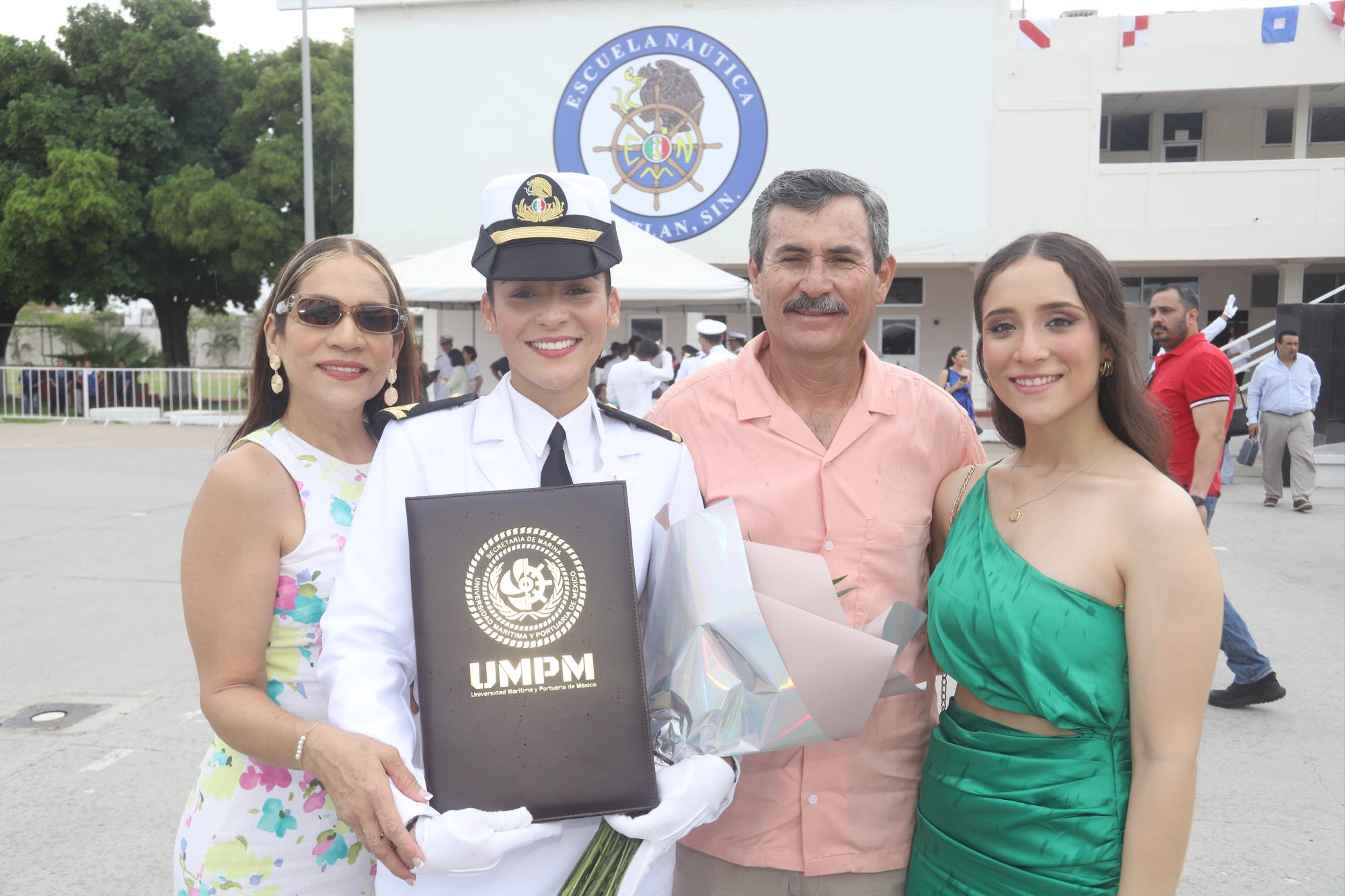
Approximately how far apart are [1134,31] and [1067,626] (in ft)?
66.4

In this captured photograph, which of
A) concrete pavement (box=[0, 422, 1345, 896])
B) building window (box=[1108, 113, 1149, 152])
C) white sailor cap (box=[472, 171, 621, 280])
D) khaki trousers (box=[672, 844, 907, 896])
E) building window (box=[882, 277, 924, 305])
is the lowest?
concrete pavement (box=[0, 422, 1345, 896])

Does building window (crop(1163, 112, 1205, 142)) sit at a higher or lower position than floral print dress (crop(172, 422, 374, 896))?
higher

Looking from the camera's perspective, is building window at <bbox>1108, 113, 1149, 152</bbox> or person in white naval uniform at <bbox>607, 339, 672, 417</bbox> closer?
person in white naval uniform at <bbox>607, 339, 672, 417</bbox>

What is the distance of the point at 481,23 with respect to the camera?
18609 mm

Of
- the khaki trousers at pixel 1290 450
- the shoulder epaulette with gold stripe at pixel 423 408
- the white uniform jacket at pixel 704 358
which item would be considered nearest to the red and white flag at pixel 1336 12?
the khaki trousers at pixel 1290 450

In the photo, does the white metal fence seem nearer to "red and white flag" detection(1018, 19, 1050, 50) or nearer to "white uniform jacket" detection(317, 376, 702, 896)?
"red and white flag" detection(1018, 19, 1050, 50)

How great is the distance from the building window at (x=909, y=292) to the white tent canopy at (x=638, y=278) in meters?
10.6

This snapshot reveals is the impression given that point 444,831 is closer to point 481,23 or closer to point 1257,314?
point 481,23

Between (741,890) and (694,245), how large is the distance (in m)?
16.7

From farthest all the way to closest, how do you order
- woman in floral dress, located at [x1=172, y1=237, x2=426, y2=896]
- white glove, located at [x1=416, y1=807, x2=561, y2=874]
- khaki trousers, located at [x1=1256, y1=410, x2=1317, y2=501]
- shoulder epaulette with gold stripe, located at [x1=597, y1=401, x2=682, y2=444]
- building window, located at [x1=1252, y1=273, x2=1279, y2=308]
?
building window, located at [x1=1252, y1=273, x2=1279, y2=308] → khaki trousers, located at [x1=1256, y1=410, x2=1317, y2=501] → shoulder epaulette with gold stripe, located at [x1=597, y1=401, x2=682, y2=444] → woman in floral dress, located at [x1=172, y1=237, x2=426, y2=896] → white glove, located at [x1=416, y1=807, x2=561, y2=874]

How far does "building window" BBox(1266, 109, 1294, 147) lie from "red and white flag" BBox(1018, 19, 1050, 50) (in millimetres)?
6325

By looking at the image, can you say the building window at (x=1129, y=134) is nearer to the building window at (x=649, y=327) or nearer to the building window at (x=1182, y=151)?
the building window at (x=1182, y=151)

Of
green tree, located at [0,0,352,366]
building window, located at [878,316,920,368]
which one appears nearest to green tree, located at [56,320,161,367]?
green tree, located at [0,0,352,366]

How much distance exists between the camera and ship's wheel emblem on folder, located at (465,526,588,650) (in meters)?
1.48
